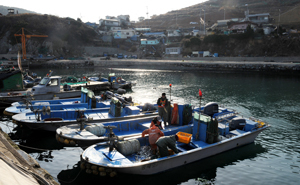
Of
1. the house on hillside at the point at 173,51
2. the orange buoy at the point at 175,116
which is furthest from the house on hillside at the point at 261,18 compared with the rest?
the orange buoy at the point at 175,116

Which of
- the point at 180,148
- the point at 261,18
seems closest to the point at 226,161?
the point at 180,148

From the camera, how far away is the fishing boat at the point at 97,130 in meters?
11.0

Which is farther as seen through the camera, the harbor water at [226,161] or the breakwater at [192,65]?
the breakwater at [192,65]

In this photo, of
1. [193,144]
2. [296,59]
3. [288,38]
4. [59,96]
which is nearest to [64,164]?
[193,144]

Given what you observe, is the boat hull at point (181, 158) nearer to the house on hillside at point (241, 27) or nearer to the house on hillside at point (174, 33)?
the house on hillside at point (241, 27)

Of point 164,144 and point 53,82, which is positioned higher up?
point 53,82

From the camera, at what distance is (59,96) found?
23.8 meters

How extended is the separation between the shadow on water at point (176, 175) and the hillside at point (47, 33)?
3187 inches

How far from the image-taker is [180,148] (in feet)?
36.3

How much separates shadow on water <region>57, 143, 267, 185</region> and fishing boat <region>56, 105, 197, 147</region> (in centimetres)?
130

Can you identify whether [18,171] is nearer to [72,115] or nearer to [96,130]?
[96,130]

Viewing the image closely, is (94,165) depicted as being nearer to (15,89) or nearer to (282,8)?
(15,89)

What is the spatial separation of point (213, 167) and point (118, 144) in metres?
4.79

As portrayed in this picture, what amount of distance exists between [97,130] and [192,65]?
49055mm
